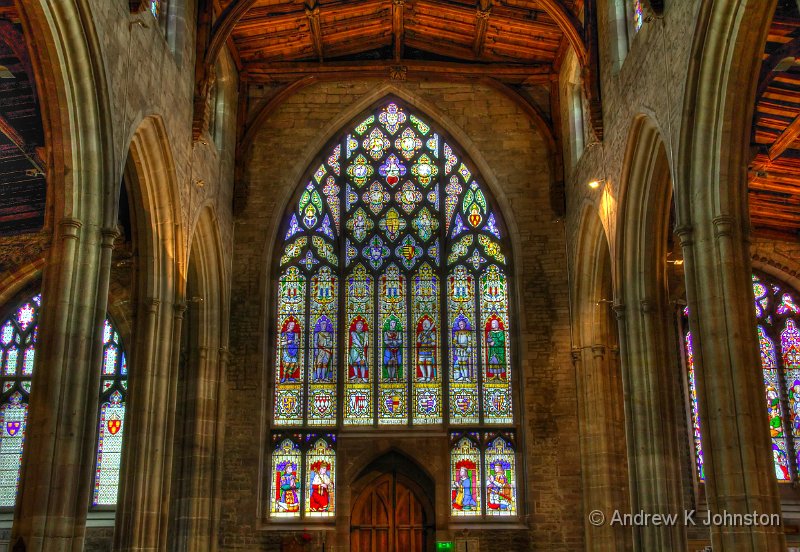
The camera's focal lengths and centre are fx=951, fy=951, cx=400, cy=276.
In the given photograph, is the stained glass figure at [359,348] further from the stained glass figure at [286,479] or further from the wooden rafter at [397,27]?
the wooden rafter at [397,27]

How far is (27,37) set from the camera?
403 inches

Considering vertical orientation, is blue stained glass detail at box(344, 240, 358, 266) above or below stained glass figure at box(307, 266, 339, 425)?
above

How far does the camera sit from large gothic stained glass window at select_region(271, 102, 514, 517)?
1769cm

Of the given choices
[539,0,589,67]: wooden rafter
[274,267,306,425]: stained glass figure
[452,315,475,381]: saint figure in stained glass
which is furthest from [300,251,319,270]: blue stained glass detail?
[539,0,589,67]: wooden rafter

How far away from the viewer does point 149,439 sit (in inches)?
513

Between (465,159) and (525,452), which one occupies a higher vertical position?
(465,159)

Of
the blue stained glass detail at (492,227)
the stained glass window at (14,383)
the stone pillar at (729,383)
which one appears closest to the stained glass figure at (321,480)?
the blue stained glass detail at (492,227)

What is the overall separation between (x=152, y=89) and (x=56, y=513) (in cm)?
601

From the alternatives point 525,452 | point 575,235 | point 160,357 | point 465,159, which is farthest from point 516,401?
point 160,357

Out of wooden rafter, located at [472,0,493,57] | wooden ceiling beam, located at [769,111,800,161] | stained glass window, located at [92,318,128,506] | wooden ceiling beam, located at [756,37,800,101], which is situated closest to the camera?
wooden ceiling beam, located at [756,37,800,101]

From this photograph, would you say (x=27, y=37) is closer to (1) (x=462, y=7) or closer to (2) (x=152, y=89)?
(2) (x=152, y=89)

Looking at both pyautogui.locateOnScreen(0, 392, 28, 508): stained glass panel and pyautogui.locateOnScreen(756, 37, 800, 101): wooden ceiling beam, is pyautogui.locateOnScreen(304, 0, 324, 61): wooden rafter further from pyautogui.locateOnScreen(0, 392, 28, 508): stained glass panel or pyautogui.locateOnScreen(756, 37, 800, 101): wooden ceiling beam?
pyautogui.locateOnScreen(0, 392, 28, 508): stained glass panel

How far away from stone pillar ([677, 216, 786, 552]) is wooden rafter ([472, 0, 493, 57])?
7.98 m

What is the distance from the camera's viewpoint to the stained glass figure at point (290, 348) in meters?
17.7
